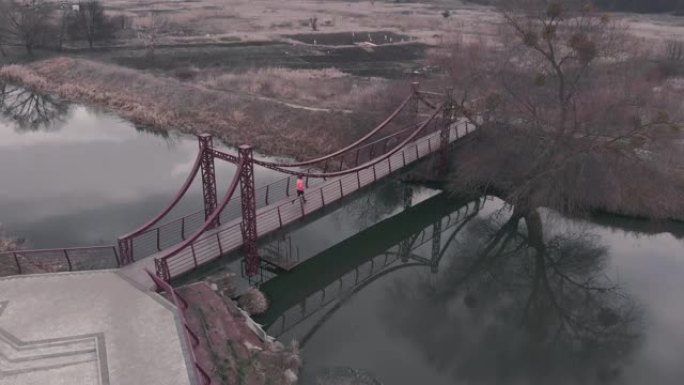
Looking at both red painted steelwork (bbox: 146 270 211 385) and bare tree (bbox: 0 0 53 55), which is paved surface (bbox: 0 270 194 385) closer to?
red painted steelwork (bbox: 146 270 211 385)

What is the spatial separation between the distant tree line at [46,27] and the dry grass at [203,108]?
8.82 metres

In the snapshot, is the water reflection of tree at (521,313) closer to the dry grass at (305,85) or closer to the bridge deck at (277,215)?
the bridge deck at (277,215)

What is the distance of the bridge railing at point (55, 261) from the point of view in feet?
59.7

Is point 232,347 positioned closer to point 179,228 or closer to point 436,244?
point 179,228

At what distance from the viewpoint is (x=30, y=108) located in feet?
147

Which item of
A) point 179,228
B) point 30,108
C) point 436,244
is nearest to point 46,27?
point 30,108

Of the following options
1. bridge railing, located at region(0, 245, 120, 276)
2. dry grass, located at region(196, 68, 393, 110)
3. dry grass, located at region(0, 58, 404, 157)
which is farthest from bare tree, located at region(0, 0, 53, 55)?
bridge railing, located at region(0, 245, 120, 276)

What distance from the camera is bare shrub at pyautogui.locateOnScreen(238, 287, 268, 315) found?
19.2m

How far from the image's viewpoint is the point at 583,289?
74.1 feet

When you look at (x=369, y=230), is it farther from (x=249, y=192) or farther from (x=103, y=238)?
(x=103, y=238)

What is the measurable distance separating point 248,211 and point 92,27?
5599cm

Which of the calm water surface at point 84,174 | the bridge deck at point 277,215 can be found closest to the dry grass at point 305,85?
the calm water surface at point 84,174

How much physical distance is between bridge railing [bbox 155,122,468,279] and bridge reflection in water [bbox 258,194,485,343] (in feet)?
8.83

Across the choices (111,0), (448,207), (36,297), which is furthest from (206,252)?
(111,0)
